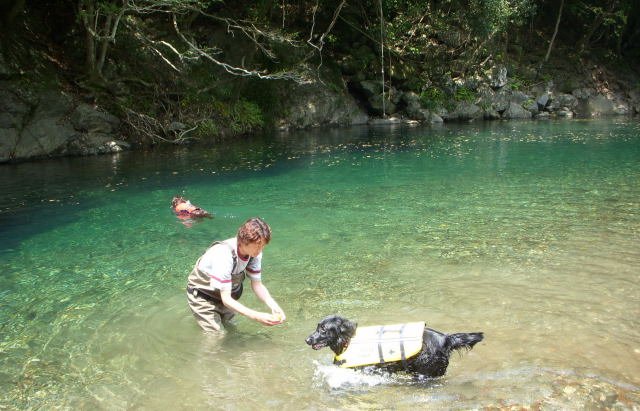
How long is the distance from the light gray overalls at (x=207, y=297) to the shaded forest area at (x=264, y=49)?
11.7m

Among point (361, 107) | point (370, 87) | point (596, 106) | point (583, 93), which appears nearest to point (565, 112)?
point (596, 106)

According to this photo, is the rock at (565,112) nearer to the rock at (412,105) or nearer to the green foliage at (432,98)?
the green foliage at (432,98)

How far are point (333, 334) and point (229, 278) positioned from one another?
106cm

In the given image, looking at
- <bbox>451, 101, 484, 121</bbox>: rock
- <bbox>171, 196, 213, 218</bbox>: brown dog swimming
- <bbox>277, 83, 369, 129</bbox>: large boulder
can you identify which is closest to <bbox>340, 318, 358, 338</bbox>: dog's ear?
<bbox>171, 196, 213, 218</bbox>: brown dog swimming

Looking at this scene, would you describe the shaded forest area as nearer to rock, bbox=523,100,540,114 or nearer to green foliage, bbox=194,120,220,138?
green foliage, bbox=194,120,220,138

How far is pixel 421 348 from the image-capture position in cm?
385

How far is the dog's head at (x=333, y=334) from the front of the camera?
13.0 feet

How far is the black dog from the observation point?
390 cm

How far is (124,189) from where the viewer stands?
41.0 feet

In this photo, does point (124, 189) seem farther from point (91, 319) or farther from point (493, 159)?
point (493, 159)

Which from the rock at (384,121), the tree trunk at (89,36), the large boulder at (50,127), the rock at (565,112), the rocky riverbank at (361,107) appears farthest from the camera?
the rock at (565,112)

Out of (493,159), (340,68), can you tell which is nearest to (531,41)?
(340,68)

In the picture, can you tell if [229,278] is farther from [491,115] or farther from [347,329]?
[491,115]

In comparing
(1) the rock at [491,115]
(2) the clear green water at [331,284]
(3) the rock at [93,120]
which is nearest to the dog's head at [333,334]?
(2) the clear green water at [331,284]
